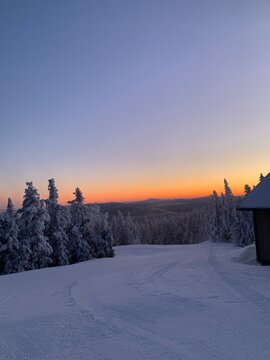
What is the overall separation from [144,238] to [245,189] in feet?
245

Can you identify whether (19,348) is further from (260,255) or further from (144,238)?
(144,238)

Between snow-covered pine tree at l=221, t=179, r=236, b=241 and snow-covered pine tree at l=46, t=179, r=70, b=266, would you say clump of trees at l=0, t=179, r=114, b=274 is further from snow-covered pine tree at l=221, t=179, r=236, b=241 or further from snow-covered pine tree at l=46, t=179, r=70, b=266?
snow-covered pine tree at l=221, t=179, r=236, b=241

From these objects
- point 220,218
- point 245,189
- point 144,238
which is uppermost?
point 245,189

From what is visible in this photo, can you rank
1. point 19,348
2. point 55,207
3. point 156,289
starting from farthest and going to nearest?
point 55,207 → point 156,289 → point 19,348

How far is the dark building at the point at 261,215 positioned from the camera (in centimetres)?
1733

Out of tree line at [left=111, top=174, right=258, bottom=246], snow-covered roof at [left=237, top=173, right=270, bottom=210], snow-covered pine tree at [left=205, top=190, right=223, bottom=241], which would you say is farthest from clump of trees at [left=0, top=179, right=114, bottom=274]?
snow-covered pine tree at [left=205, top=190, right=223, bottom=241]

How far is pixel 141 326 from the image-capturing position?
8.24m

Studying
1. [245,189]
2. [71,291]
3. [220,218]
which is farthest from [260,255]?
[220,218]

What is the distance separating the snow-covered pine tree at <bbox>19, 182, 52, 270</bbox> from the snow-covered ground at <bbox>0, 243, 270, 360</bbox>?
21.0m

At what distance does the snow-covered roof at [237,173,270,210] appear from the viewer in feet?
56.9

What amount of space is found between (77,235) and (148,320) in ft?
111

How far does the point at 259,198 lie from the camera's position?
709 inches

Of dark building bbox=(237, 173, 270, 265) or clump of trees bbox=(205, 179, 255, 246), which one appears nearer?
dark building bbox=(237, 173, 270, 265)

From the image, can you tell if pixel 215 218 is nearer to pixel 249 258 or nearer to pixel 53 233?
pixel 53 233
